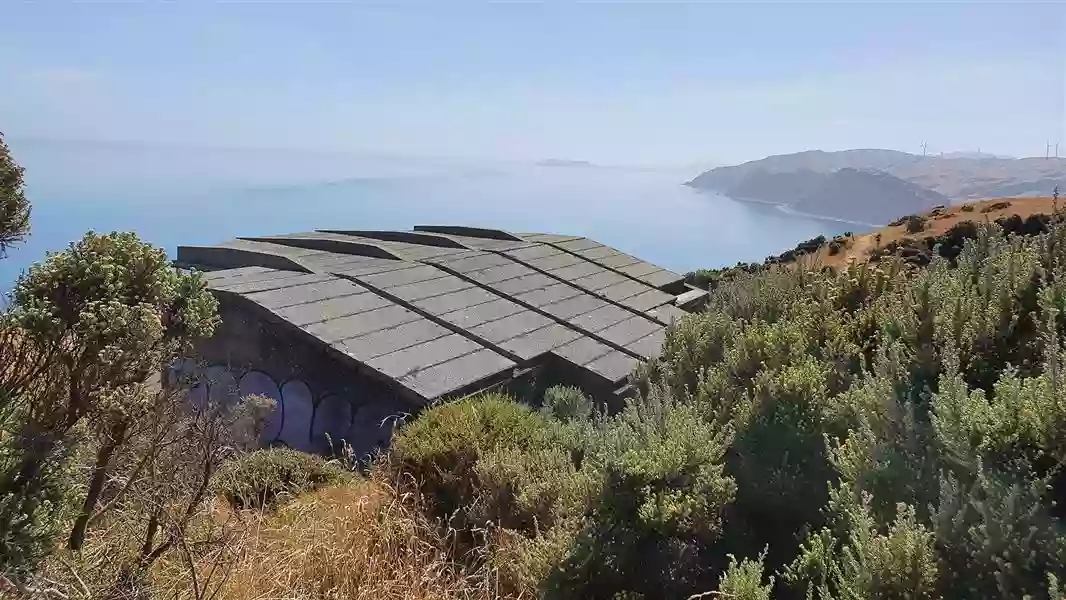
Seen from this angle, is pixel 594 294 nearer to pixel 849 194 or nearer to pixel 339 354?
pixel 339 354

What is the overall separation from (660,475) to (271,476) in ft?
19.4

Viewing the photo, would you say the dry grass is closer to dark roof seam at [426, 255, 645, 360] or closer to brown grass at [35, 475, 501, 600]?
brown grass at [35, 475, 501, 600]

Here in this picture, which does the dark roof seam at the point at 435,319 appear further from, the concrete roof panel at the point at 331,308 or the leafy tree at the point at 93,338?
the leafy tree at the point at 93,338

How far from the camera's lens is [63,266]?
4320mm

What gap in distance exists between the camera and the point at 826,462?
15.0 ft

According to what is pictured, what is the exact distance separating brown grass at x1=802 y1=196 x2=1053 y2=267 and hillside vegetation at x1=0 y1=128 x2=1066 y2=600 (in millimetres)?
15780

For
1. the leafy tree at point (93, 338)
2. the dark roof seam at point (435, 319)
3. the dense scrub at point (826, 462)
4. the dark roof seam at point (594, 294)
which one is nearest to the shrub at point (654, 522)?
the dense scrub at point (826, 462)

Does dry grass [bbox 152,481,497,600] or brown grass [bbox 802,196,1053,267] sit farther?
brown grass [bbox 802,196,1053,267]

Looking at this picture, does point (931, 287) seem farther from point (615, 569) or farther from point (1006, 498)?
point (615, 569)

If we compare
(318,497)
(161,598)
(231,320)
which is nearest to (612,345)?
(231,320)

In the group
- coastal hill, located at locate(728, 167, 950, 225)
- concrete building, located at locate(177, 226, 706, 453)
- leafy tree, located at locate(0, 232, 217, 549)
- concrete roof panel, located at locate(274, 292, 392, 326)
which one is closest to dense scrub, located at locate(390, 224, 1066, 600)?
leafy tree, located at locate(0, 232, 217, 549)

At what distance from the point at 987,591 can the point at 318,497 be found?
19.7ft

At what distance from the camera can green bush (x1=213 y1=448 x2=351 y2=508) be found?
311 inches

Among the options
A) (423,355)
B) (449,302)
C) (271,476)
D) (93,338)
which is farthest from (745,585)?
(449,302)
